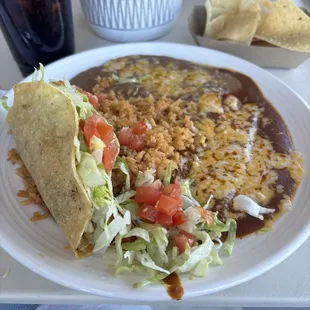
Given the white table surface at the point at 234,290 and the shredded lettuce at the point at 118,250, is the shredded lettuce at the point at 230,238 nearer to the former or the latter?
the white table surface at the point at 234,290

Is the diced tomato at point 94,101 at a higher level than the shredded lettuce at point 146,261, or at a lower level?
higher

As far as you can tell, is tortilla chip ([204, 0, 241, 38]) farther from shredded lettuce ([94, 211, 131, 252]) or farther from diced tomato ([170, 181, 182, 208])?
shredded lettuce ([94, 211, 131, 252])

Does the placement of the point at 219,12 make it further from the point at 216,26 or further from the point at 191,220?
the point at 191,220

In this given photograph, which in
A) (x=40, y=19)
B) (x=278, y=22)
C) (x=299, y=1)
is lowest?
(x=299, y=1)

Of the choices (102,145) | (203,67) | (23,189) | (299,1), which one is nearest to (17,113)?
(23,189)

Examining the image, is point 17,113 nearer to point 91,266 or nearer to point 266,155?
point 91,266

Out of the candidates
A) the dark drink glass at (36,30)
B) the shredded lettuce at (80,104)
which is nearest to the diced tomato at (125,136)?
the shredded lettuce at (80,104)
